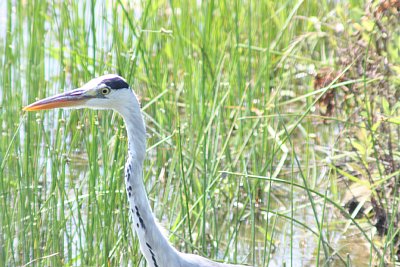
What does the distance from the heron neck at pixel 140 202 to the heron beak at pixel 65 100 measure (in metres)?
0.18

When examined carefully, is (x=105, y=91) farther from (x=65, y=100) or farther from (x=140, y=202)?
(x=140, y=202)

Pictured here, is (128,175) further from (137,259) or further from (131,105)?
(137,259)

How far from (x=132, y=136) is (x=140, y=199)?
0.24m

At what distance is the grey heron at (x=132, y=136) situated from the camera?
3.29 meters

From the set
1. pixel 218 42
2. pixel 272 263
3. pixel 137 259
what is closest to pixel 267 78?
pixel 218 42

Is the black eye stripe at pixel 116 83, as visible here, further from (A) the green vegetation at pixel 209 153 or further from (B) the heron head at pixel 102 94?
(A) the green vegetation at pixel 209 153

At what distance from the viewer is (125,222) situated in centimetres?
395

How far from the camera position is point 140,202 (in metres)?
3.29

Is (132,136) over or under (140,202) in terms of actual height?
over

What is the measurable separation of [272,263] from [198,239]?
0.70 metres

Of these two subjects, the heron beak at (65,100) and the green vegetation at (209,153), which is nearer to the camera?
the heron beak at (65,100)

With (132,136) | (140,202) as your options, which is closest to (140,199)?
(140,202)

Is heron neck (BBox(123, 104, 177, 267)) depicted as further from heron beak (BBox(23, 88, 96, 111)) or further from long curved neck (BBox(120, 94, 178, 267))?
heron beak (BBox(23, 88, 96, 111))

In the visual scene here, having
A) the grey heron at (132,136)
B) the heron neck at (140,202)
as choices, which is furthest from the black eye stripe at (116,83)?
the heron neck at (140,202)
